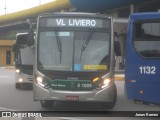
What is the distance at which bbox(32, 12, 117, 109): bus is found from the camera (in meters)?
13.0

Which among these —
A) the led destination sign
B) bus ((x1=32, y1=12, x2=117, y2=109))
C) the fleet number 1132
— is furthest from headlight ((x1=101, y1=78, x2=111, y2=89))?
the led destination sign

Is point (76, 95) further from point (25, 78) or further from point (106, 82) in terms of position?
point (25, 78)

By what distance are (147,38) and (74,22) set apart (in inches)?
90.3

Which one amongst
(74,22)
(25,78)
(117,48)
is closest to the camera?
(74,22)

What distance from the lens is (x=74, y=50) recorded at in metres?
13.4

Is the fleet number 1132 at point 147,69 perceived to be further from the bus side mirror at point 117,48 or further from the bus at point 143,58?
the bus side mirror at point 117,48

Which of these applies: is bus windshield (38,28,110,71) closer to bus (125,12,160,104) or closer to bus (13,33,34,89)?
bus (125,12,160,104)

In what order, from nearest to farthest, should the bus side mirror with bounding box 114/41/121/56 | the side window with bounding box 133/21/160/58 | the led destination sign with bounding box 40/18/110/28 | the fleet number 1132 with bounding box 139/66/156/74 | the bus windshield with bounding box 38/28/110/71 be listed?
the fleet number 1132 with bounding box 139/66/156/74
the side window with bounding box 133/21/160/58
the bus windshield with bounding box 38/28/110/71
the led destination sign with bounding box 40/18/110/28
the bus side mirror with bounding box 114/41/121/56

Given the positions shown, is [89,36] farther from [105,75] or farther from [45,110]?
[45,110]

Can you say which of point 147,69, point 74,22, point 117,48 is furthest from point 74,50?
point 147,69

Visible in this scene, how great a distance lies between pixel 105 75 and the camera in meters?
13.2

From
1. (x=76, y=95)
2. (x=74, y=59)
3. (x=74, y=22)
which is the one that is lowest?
(x=76, y=95)

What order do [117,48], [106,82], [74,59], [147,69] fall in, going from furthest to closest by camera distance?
[117,48] < [74,59] < [106,82] < [147,69]

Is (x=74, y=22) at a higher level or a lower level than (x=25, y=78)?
higher
